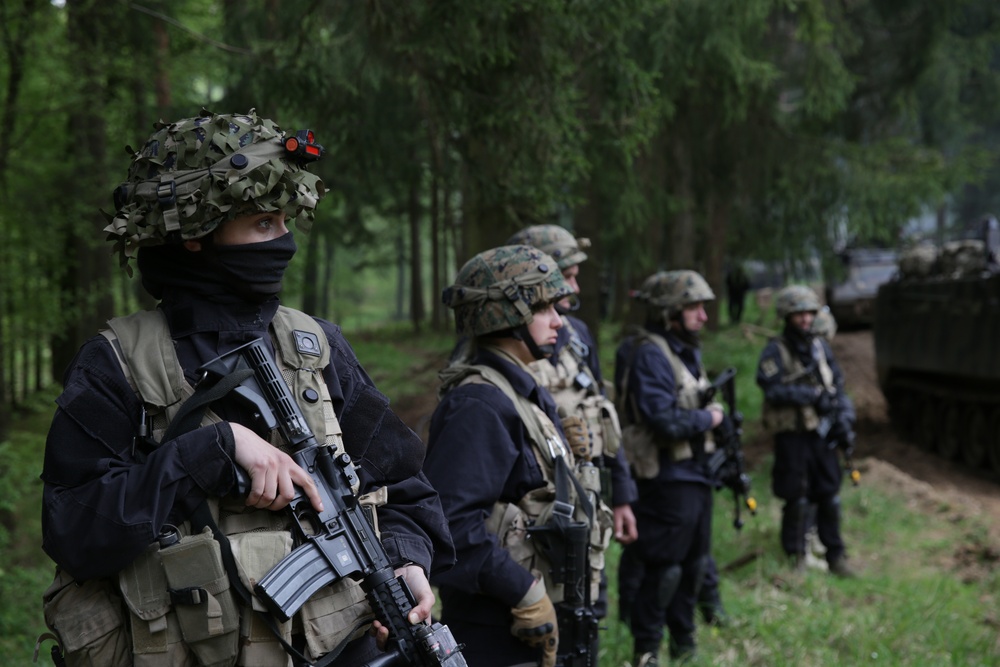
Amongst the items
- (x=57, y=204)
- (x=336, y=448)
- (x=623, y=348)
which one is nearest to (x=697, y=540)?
(x=623, y=348)

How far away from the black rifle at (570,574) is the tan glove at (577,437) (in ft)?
1.77

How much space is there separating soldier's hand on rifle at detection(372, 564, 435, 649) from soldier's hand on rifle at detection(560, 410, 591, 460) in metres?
1.94

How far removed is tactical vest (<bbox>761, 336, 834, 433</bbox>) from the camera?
9.02 metres

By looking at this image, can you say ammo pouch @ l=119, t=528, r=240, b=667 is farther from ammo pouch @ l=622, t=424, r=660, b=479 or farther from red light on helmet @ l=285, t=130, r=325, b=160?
ammo pouch @ l=622, t=424, r=660, b=479

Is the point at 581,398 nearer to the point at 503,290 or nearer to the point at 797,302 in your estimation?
the point at 503,290

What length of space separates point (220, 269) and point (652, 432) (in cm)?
439

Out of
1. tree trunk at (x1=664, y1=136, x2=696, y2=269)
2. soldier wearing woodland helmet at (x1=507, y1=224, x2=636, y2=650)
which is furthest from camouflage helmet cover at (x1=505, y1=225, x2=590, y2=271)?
tree trunk at (x1=664, y1=136, x2=696, y2=269)

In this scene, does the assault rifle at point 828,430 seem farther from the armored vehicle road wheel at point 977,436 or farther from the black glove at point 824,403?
the armored vehicle road wheel at point 977,436

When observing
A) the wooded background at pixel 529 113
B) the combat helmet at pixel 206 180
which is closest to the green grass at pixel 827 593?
the wooded background at pixel 529 113

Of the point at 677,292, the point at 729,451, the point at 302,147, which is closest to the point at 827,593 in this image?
the point at 729,451

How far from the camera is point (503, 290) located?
13.8ft

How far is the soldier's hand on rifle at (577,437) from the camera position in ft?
15.4

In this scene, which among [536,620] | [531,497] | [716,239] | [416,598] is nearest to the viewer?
[416,598]

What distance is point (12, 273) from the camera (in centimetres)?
1145
